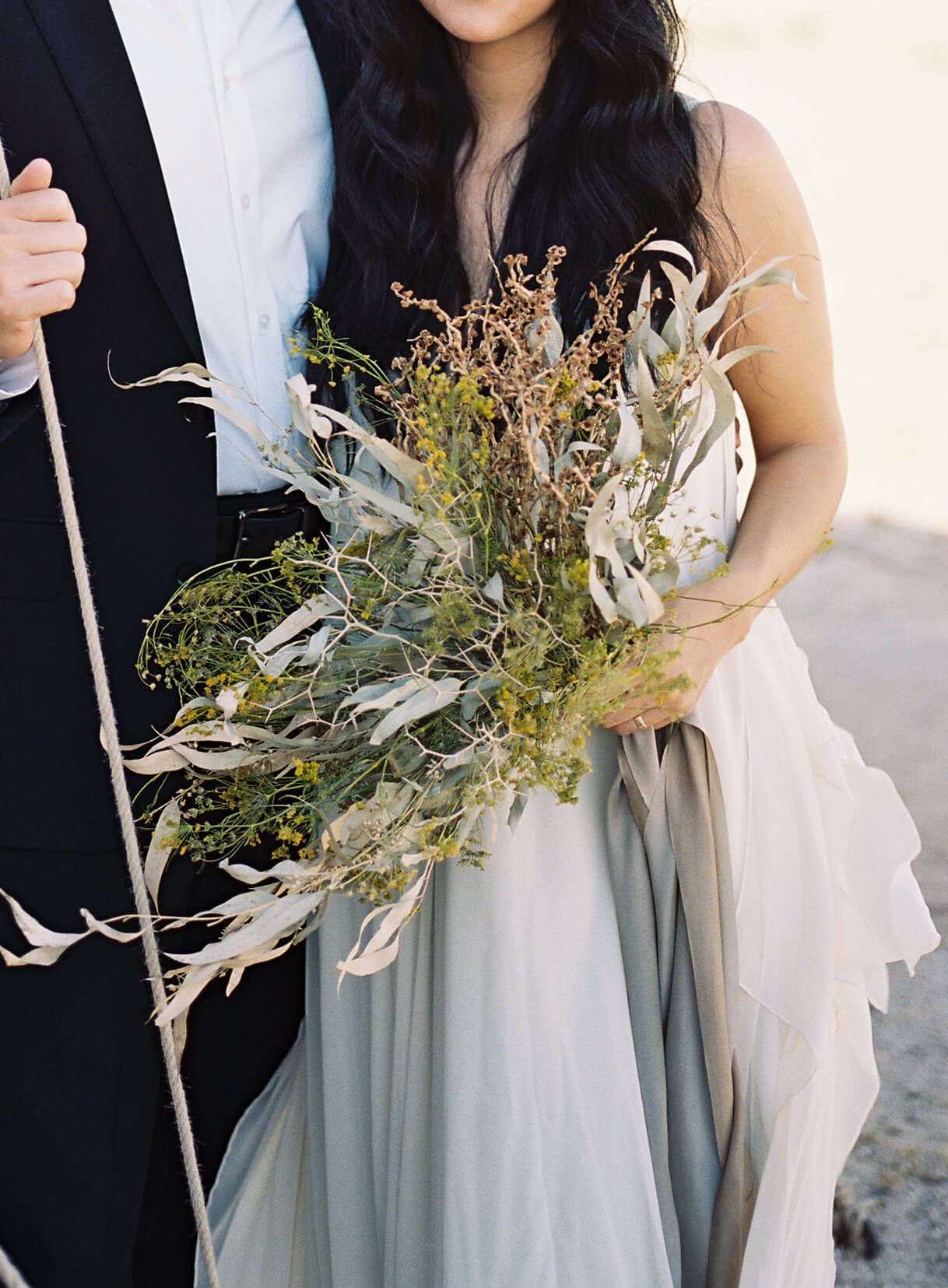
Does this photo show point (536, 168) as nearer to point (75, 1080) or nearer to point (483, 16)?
point (483, 16)

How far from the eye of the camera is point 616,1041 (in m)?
1.52

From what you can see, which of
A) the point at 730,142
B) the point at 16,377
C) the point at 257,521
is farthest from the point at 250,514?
the point at 730,142

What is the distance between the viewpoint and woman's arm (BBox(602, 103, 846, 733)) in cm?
167

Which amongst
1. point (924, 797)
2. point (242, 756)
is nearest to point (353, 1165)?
point (242, 756)

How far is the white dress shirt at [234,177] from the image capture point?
160cm

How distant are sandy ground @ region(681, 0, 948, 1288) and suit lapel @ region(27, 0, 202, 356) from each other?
0.77 meters

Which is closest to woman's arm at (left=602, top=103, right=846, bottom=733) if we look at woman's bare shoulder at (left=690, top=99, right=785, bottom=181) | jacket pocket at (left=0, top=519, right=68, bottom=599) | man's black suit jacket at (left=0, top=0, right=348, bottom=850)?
woman's bare shoulder at (left=690, top=99, right=785, bottom=181)

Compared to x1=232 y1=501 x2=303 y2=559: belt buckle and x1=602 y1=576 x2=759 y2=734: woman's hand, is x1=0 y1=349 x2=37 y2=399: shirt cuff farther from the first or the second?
x1=602 y1=576 x2=759 y2=734: woman's hand

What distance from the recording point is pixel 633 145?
5.46ft

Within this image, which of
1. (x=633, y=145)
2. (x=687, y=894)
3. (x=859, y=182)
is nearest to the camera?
(x=687, y=894)

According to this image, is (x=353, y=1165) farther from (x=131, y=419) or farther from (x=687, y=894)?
(x=131, y=419)

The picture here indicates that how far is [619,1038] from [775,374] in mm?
879

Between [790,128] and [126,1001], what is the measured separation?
11285 millimetres

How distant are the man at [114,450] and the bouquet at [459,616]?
11.6 inches
